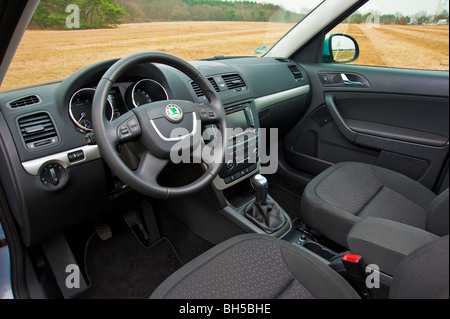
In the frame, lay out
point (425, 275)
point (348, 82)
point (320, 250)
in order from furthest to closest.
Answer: point (348, 82), point (320, 250), point (425, 275)

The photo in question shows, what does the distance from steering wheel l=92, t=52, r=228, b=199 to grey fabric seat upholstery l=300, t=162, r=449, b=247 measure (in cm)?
62

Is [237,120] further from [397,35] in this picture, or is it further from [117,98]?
[397,35]

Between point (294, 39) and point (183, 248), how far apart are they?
5.66 ft

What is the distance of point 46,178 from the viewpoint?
128cm

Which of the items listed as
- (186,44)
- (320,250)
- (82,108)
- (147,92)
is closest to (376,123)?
(320,250)

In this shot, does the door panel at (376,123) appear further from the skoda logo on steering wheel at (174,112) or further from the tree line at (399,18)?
the skoda logo on steering wheel at (174,112)

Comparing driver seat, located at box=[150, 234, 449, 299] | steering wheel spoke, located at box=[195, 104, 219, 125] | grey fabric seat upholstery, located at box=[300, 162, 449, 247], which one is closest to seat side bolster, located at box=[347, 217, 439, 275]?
driver seat, located at box=[150, 234, 449, 299]

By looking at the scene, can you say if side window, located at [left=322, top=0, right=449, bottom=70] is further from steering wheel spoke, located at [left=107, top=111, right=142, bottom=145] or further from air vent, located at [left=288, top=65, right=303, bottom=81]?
steering wheel spoke, located at [left=107, top=111, right=142, bottom=145]

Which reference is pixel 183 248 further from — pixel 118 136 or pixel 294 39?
pixel 294 39

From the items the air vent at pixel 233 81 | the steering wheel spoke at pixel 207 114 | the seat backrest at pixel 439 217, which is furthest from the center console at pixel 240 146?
the seat backrest at pixel 439 217

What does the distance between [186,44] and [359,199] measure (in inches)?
53.3

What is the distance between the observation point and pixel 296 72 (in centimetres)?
236

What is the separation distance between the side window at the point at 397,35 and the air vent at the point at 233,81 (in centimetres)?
85

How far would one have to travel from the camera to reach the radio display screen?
1766 mm
